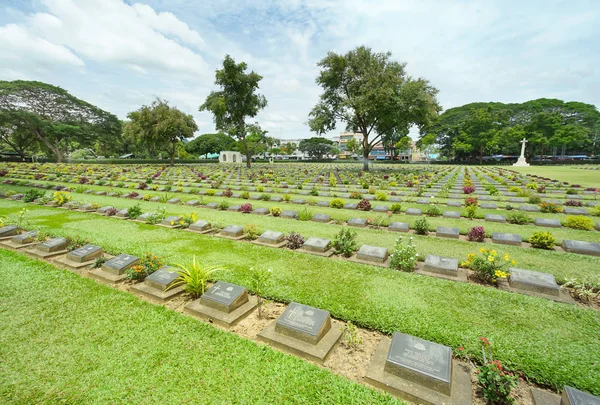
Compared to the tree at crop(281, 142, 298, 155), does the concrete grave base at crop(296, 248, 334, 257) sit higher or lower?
lower

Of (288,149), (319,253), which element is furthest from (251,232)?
(288,149)

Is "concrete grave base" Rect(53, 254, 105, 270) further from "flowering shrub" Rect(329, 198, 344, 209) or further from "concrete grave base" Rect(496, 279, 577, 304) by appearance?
"flowering shrub" Rect(329, 198, 344, 209)

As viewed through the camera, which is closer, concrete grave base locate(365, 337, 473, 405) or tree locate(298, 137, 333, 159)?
concrete grave base locate(365, 337, 473, 405)

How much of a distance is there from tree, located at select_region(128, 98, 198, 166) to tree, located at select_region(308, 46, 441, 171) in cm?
1826

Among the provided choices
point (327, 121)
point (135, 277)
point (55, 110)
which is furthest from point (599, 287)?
point (55, 110)

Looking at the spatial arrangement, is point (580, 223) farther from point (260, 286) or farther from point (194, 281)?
point (194, 281)

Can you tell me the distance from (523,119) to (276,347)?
79.9 m

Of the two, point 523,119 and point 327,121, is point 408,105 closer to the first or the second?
point 327,121

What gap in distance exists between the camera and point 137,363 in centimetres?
308

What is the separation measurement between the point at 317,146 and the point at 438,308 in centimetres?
8818

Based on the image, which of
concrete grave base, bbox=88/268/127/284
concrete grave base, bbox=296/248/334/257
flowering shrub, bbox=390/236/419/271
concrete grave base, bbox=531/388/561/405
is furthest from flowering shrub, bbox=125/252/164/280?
concrete grave base, bbox=531/388/561/405

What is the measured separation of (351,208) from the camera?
39.1 feet

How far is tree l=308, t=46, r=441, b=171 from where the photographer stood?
23.1m

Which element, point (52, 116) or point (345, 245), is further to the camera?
point (52, 116)
